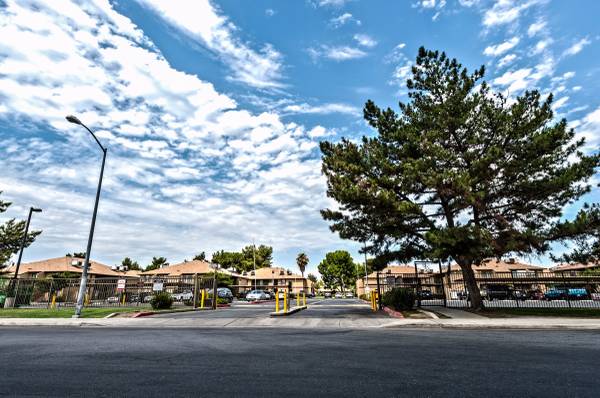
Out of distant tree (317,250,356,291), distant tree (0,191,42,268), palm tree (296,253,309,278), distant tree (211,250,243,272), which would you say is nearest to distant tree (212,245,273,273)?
distant tree (211,250,243,272)

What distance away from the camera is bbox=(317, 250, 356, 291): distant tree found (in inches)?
3686

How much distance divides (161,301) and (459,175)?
18.2 meters

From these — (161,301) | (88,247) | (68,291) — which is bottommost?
(161,301)

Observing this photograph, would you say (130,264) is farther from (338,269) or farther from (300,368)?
(300,368)

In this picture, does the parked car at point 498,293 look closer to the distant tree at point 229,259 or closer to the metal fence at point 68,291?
the metal fence at point 68,291

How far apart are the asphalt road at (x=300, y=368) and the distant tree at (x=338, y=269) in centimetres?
8609

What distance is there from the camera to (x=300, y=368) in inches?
220

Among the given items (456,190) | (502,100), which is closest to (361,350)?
(456,190)

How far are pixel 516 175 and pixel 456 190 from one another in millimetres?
3632

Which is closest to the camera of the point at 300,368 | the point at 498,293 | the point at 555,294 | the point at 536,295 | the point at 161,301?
the point at 300,368

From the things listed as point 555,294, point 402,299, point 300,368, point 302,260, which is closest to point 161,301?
point 402,299

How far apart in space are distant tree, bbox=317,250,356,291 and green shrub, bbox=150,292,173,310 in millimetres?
75292

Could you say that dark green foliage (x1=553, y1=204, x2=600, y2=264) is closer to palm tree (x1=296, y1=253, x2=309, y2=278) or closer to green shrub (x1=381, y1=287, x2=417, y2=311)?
green shrub (x1=381, y1=287, x2=417, y2=311)

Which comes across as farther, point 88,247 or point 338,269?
point 338,269
